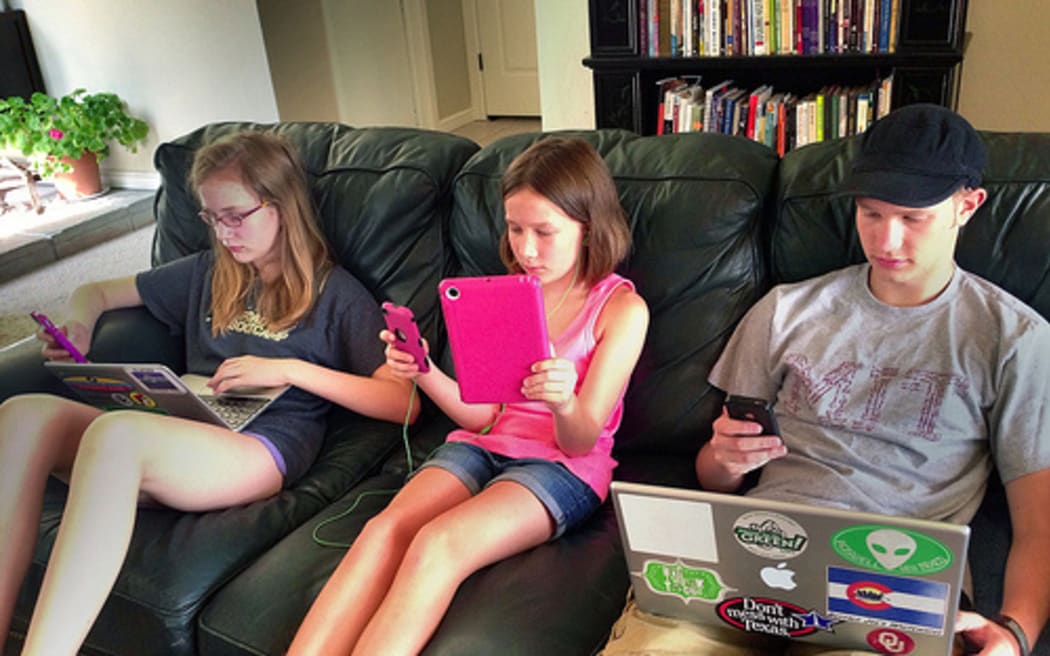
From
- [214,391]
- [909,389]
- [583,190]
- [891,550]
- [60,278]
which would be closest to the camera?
[891,550]

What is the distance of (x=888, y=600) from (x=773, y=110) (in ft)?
6.95

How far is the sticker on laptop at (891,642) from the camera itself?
100cm

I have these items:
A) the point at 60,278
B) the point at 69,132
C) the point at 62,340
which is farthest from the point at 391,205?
the point at 69,132

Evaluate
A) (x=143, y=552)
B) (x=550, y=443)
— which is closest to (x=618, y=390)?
(x=550, y=443)

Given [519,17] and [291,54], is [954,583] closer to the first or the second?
[291,54]

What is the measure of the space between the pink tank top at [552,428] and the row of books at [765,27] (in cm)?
149

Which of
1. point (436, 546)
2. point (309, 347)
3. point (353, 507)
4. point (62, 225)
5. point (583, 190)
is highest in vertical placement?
point (583, 190)

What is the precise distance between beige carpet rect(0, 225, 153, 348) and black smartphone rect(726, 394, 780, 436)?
3.15 metres

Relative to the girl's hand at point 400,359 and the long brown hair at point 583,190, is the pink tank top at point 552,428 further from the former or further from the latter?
the girl's hand at point 400,359

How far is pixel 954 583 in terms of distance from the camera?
3.01ft

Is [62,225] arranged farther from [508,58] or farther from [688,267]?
[688,267]

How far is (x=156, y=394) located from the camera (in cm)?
161

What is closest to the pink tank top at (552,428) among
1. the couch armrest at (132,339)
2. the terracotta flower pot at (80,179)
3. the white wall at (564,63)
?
the couch armrest at (132,339)

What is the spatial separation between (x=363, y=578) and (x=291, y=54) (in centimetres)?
405
